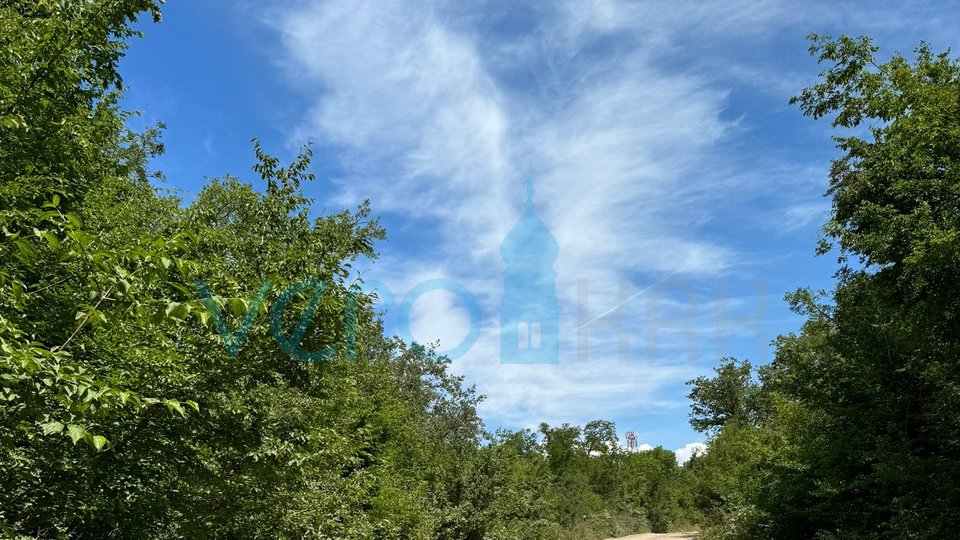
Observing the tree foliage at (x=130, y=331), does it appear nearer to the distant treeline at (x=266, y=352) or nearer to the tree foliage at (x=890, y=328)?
the distant treeline at (x=266, y=352)

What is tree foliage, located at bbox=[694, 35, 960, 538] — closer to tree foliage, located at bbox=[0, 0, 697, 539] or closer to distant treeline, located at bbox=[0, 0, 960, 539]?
distant treeline, located at bbox=[0, 0, 960, 539]

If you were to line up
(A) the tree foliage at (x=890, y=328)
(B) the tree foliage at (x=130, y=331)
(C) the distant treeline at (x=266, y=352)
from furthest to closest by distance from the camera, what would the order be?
(A) the tree foliage at (x=890, y=328), (C) the distant treeline at (x=266, y=352), (B) the tree foliage at (x=130, y=331)

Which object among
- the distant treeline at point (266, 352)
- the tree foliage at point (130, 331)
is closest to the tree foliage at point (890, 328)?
the distant treeline at point (266, 352)

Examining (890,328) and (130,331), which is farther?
(890,328)

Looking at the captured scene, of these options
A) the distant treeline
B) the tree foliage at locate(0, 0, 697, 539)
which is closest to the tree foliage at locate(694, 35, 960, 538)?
the distant treeline

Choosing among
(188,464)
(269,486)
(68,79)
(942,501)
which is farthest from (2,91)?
(942,501)

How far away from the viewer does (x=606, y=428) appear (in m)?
86.2

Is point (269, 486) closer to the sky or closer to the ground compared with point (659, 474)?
closer to the ground

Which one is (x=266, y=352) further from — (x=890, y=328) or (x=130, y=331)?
(x=890, y=328)

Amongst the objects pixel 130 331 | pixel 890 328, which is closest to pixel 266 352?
pixel 130 331

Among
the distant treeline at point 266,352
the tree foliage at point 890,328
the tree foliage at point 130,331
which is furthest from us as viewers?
the tree foliage at point 890,328

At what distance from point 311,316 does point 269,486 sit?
12.7 ft

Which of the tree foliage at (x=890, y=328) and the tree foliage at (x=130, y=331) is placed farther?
the tree foliage at (x=890, y=328)

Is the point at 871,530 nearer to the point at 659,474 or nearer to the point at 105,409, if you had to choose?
the point at 105,409
